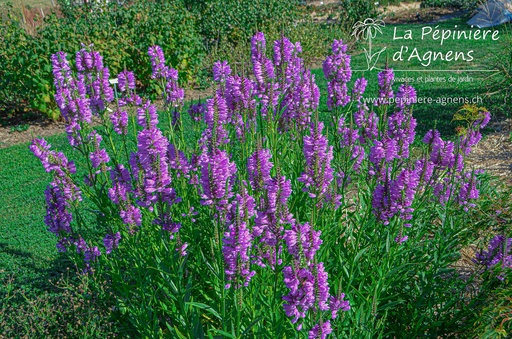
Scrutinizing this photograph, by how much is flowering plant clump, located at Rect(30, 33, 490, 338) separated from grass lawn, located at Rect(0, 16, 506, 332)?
0.55 meters

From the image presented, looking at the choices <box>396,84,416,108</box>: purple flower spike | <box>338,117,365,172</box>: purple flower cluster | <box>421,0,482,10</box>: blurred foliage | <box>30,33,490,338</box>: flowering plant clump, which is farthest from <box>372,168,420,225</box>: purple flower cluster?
<box>421,0,482,10</box>: blurred foliage

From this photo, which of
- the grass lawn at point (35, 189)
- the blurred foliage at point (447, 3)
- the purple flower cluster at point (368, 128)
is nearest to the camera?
the purple flower cluster at point (368, 128)

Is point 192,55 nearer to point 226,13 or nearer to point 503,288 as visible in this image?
point 226,13

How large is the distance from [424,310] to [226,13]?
10689mm

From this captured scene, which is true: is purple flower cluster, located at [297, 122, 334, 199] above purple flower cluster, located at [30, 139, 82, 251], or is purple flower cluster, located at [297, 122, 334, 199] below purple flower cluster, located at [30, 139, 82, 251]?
above

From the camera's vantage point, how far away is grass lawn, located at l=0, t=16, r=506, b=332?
15.0ft

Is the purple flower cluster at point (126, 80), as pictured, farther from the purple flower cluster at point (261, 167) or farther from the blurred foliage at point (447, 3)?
the blurred foliage at point (447, 3)

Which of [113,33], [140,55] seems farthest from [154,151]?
[113,33]

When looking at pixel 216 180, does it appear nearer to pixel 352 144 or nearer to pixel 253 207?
Result: pixel 253 207

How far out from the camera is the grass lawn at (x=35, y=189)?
457cm

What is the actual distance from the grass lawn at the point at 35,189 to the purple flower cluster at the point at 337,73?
2.56ft

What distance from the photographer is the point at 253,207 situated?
7.20ft

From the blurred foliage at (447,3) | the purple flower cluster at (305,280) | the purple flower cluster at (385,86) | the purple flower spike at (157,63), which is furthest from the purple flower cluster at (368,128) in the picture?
the blurred foliage at (447,3)

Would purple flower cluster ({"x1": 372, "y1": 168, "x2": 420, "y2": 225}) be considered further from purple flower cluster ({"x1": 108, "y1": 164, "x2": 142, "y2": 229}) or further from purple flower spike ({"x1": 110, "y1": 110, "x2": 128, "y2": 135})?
purple flower spike ({"x1": 110, "y1": 110, "x2": 128, "y2": 135})
